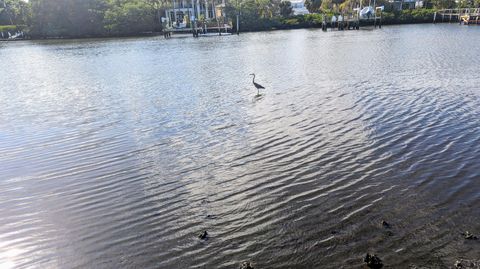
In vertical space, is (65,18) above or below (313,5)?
below

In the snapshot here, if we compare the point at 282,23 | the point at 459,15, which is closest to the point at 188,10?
the point at 282,23

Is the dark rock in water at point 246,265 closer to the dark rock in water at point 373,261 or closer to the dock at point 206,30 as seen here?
the dark rock in water at point 373,261

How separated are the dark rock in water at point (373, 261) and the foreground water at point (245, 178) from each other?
14 cm

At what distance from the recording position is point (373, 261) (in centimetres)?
589

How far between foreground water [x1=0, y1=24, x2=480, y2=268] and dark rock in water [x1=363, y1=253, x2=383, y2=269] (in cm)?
14

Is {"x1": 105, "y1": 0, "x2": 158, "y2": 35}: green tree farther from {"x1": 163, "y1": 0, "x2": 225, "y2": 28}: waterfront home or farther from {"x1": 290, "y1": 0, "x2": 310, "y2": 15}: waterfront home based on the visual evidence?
{"x1": 290, "y1": 0, "x2": 310, "y2": 15}: waterfront home

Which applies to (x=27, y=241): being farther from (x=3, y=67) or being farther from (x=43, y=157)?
(x=3, y=67)

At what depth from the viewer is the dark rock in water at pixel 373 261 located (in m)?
5.84

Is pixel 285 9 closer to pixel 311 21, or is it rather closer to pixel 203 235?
pixel 311 21

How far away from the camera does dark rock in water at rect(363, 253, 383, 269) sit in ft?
19.2

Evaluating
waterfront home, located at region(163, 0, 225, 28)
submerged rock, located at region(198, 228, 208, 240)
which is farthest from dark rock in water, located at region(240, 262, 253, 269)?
waterfront home, located at region(163, 0, 225, 28)

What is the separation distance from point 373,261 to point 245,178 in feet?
13.2

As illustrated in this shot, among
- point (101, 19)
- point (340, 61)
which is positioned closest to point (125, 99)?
point (340, 61)

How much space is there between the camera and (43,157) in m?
11.4
